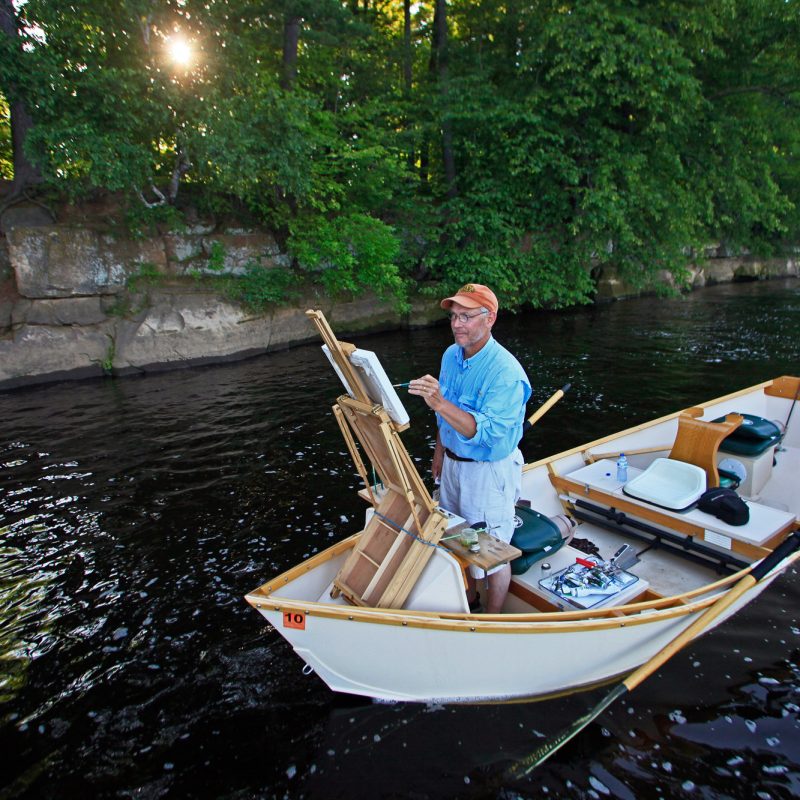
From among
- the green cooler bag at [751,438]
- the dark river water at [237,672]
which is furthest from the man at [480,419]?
the green cooler bag at [751,438]

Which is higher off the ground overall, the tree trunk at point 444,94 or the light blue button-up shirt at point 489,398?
the tree trunk at point 444,94

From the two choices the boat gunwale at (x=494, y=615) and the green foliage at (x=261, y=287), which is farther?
the green foliage at (x=261, y=287)

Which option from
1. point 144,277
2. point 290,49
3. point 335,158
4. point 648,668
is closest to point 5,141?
point 144,277

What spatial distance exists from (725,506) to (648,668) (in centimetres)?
202

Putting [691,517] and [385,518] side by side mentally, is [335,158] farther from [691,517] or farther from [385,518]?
[385,518]

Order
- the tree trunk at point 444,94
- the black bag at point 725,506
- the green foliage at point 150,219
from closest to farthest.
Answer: the black bag at point 725,506 → the green foliage at point 150,219 → the tree trunk at point 444,94

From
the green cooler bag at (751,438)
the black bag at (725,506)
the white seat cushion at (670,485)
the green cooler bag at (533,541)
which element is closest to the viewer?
the green cooler bag at (533,541)

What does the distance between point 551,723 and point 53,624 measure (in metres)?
4.46

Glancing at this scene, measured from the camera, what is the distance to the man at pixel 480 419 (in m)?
3.52

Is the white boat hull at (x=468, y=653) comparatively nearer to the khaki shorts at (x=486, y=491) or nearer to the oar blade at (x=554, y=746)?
the oar blade at (x=554, y=746)

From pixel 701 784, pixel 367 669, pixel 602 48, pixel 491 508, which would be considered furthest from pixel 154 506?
pixel 602 48

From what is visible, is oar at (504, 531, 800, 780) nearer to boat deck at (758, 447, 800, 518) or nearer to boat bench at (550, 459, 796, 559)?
boat bench at (550, 459, 796, 559)

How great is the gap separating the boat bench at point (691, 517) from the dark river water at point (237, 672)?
818 mm

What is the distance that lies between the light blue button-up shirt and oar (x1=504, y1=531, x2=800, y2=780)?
1638 millimetres
